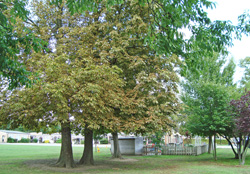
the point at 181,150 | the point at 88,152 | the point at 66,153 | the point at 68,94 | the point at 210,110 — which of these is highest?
the point at 68,94

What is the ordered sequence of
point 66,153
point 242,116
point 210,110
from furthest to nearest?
point 210,110 → point 242,116 → point 66,153

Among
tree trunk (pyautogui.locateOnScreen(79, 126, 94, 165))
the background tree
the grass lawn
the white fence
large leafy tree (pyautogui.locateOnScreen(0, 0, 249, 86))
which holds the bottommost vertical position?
the white fence

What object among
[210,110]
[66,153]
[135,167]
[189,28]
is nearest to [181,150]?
[210,110]

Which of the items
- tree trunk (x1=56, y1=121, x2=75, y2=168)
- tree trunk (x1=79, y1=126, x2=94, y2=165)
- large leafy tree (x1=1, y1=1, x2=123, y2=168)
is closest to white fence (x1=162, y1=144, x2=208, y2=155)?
tree trunk (x1=79, y1=126, x2=94, y2=165)

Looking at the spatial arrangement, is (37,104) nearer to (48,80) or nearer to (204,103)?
(48,80)

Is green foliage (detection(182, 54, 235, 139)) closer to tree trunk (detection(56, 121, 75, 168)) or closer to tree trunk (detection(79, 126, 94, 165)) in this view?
tree trunk (detection(79, 126, 94, 165))

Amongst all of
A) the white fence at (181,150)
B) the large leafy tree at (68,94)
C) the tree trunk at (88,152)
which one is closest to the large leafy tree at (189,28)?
the large leafy tree at (68,94)

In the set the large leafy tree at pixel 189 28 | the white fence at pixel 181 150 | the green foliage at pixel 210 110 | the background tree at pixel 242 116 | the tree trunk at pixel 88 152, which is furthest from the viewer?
the white fence at pixel 181 150

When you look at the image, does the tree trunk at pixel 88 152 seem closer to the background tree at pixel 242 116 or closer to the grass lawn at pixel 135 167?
the grass lawn at pixel 135 167

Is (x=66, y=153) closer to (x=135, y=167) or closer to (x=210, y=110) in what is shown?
(x=135, y=167)

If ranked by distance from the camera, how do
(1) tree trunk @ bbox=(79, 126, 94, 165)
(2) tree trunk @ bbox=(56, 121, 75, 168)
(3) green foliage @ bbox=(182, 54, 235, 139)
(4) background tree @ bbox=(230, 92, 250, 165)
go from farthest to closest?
(3) green foliage @ bbox=(182, 54, 235, 139), (1) tree trunk @ bbox=(79, 126, 94, 165), (4) background tree @ bbox=(230, 92, 250, 165), (2) tree trunk @ bbox=(56, 121, 75, 168)

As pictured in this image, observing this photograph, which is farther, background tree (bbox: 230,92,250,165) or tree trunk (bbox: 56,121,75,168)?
background tree (bbox: 230,92,250,165)

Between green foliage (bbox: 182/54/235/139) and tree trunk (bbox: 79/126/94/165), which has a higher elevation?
green foliage (bbox: 182/54/235/139)

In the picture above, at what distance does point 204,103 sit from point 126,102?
8770mm
